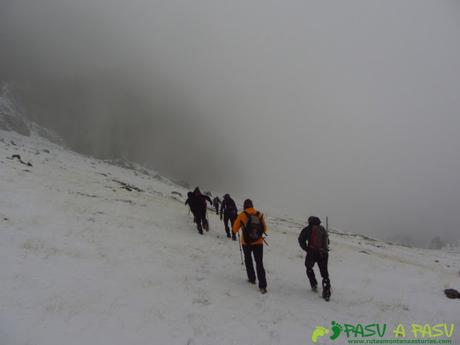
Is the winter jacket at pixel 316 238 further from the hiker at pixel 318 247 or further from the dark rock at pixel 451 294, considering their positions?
the dark rock at pixel 451 294

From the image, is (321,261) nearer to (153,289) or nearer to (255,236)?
(255,236)

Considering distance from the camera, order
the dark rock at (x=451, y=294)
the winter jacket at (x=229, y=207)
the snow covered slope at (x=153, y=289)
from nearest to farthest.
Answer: the snow covered slope at (x=153, y=289) → the dark rock at (x=451, y=294) → the winter jacket at (x=229, y=207)

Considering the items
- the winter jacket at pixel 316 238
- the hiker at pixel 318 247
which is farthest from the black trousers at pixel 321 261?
the winter jacket at pixel 316 238

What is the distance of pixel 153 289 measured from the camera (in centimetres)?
959

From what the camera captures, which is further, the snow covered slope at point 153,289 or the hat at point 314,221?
the hat at point 314,221

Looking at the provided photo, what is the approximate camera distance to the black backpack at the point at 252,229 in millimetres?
10836

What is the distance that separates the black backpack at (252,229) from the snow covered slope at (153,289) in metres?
1.65

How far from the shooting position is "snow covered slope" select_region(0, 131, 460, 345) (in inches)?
282

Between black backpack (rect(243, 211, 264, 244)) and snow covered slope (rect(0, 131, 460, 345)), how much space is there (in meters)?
1.65

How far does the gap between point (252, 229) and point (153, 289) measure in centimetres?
353

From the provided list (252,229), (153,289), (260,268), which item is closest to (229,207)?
(252,229)

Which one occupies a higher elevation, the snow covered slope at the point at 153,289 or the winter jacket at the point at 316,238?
the winter jacket at the point at 316,238

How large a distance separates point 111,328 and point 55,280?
279cm

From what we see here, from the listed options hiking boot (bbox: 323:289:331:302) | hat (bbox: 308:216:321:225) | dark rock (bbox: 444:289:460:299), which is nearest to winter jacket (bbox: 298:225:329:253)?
hat (bbox: 308:216:321:225)
